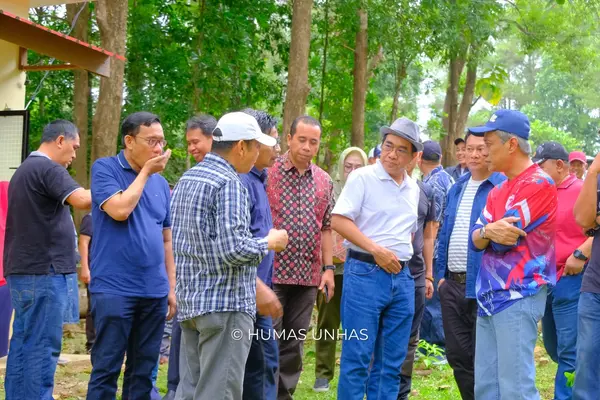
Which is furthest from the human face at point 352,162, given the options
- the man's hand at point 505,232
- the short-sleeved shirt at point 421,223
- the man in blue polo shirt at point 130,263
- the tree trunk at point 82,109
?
the tree trunk at point 82,109

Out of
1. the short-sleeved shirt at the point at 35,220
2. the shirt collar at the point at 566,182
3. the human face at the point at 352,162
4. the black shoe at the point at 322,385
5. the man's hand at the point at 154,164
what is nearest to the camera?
the man's hand at the point at 154,164

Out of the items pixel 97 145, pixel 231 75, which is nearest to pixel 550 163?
pixel 97 145

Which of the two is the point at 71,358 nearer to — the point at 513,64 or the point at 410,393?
the point at 410,393

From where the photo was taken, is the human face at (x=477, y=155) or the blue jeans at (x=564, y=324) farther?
the blue jeans at (x=564, y=324)

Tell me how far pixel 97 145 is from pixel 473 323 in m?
5.65

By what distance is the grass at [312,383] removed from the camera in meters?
8.62

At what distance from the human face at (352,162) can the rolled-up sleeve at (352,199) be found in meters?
2.76

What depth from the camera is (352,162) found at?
32.3 feet

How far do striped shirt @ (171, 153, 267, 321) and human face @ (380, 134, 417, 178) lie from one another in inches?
84.1

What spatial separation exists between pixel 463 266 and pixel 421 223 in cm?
122

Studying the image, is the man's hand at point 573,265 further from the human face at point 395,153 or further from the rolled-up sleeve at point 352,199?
the rolled-up sleeve at point 352,199

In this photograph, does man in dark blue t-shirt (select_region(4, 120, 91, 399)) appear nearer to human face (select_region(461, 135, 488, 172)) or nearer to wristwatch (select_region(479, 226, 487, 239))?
wristwatch (select_region(479, 226, 487, 239))

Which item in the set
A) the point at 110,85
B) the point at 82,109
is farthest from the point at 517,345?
the point at 82,109

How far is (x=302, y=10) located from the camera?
12992 mm
